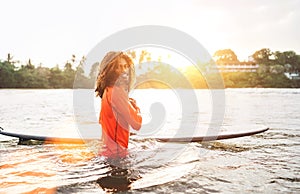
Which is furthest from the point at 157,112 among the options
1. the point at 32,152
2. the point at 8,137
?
the point at 32,152

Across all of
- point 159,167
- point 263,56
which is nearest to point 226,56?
point 263,56

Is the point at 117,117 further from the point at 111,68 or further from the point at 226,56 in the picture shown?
the point at 226,56

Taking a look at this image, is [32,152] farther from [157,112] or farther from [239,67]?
[239,67]

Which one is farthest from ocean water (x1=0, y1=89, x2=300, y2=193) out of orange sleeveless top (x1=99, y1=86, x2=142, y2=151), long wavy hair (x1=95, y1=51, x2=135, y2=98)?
long wavy hair (x1=95, y1=51, x2=135, y2=98)

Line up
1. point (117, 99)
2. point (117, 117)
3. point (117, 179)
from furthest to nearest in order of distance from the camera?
1. point (117, 117)
2. point (117, 99)
3. point (117, 179)

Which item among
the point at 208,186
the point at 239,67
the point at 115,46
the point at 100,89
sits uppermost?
the point at 239,67

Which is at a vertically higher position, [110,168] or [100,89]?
[100,89]

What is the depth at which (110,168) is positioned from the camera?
3555mm

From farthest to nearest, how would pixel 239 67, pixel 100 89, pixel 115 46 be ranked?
pixel 239 67, pixel 115 46, pixel 100 89

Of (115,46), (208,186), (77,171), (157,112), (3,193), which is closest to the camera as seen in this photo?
(3,193)

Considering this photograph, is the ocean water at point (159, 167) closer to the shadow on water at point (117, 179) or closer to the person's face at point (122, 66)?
the shadow on water at point (117, 179)

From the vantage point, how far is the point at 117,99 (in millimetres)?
3438

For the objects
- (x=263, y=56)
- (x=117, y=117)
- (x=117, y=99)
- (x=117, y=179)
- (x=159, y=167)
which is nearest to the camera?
(x=117, y=179)

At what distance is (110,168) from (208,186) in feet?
3.64
